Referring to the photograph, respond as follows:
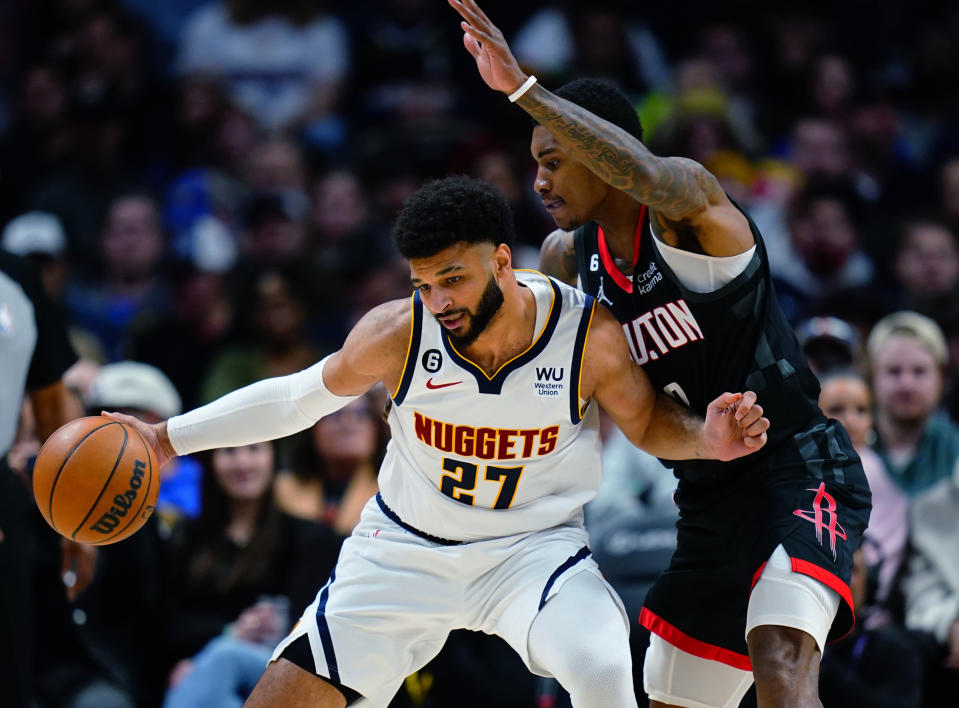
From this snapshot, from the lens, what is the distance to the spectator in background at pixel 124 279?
9352mm

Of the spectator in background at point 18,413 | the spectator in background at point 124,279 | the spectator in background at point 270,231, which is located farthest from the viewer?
the spectator in background at point 270,231

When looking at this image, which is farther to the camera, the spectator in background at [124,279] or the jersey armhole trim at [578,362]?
the spectator in background at [124,279]

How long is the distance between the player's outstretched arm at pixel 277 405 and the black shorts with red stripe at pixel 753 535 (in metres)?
1.21

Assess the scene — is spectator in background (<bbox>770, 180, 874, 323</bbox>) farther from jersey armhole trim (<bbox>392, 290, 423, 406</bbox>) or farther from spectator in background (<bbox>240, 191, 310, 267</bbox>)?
jersey armhole trim (<bbox>392, 290, 423, 406</bbox>)

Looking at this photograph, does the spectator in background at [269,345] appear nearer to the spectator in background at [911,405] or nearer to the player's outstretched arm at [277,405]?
the spectator in background at [911,405]

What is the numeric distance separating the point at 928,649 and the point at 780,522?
7.58ft

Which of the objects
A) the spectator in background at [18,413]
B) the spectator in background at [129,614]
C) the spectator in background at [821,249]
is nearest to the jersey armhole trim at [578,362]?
the spectator in background at [18,413]

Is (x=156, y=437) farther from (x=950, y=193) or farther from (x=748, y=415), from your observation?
(x=950, y=193)

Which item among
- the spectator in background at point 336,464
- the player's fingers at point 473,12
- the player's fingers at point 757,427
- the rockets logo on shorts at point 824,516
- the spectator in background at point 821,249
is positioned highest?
the player's fingers at point 473,12

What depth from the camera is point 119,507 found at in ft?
14.3

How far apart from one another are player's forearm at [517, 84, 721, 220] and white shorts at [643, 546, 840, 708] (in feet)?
3.85

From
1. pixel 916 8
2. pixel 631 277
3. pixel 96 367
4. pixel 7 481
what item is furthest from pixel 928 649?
pixel 916 8

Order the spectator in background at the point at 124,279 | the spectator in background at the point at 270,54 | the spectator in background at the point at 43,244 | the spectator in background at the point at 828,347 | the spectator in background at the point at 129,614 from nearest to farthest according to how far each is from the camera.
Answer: the spectator in background at the point at 129,614 → the spectator in background at the point at 828,347 → the spectator in background at the point at 43,244 → the spectator in background at the point at 124,279 → the spectator in background at the point at 270,54

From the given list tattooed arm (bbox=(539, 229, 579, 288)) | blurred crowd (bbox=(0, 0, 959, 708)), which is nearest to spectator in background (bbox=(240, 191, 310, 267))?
blurred crowd (bbox=(0, 0, 959, 708))
